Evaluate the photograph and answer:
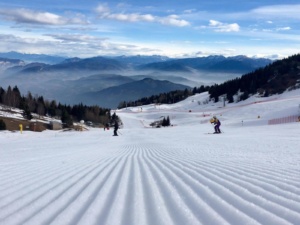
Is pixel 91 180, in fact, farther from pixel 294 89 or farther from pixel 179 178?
pixel 294 89

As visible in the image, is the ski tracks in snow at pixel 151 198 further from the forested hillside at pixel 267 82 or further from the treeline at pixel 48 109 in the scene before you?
the forested hillside at pixel 267 82

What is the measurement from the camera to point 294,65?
151m

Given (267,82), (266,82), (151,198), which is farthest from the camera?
(266,82)

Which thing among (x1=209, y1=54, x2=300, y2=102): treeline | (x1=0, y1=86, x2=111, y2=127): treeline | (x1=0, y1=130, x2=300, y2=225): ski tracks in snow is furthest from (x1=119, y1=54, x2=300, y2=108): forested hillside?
(x1=0, y1=130, x2=300, y2=225): ski tracks in snow

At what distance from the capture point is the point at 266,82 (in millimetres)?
145750

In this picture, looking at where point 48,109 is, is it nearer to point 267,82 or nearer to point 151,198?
point 267,82

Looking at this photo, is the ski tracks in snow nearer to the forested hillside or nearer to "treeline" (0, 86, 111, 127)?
"treeline" (0, 86, 111, 127)

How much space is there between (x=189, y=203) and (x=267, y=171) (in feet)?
10.2

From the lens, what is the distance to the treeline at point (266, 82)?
137 m

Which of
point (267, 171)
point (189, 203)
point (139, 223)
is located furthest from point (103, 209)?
point (267, 171)

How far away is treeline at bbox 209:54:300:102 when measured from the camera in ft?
449

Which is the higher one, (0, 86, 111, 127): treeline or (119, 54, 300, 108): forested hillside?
(119, 54, 300, 108): forested hillside

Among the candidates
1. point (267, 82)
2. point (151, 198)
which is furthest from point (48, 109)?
point (151, 198)

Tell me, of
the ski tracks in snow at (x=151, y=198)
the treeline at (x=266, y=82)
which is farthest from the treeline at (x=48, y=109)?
the ski tracks in snow at (x=151, y=198)
